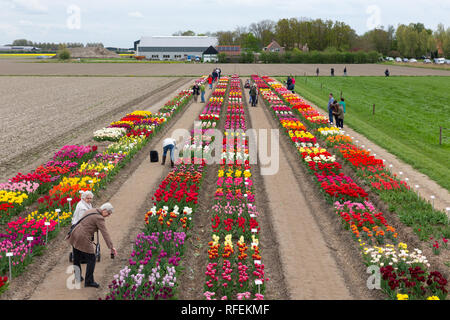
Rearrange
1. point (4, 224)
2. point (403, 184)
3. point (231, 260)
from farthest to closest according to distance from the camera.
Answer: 1. point (403, 184)
2. point (4, 224)
3. point (231, 260)

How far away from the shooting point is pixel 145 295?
793 cm

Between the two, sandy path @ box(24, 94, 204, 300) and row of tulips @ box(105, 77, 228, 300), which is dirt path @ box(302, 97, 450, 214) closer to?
row of tulips @ box(105, 77, 228, 300)

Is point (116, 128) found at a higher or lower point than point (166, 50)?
lower

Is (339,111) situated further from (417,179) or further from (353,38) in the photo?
(353,38)

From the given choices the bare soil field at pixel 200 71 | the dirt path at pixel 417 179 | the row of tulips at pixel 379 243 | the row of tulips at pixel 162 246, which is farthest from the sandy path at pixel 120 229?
the bare soil field at pixel 200 71

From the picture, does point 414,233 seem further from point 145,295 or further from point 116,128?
point 116,128

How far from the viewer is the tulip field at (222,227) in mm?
8523

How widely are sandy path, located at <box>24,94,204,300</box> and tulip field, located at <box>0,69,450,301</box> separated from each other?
48 mm

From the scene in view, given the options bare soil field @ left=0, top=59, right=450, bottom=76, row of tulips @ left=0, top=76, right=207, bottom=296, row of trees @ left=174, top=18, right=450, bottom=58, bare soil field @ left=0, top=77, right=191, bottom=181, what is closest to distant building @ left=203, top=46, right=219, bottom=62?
row of trees @ left=174, top=18, right=450, bottom=58

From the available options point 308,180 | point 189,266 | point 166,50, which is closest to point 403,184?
point 308,180

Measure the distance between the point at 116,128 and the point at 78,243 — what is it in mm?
14836

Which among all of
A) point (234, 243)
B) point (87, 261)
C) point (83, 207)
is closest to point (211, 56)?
point (234, 243)

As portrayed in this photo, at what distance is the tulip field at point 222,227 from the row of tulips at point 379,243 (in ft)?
0.11

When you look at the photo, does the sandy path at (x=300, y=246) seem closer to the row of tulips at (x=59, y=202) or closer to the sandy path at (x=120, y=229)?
the sandy path at (x=120, y=229)
